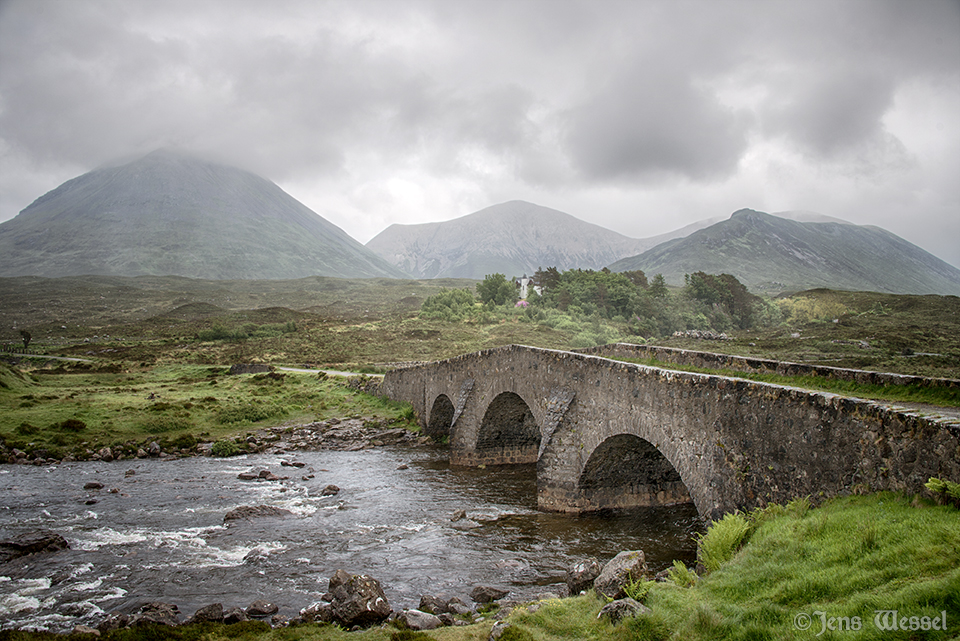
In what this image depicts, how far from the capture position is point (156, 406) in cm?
3288

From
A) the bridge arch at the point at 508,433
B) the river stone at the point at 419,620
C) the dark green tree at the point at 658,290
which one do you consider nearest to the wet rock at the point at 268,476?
the bridge arch at the point at 508,433

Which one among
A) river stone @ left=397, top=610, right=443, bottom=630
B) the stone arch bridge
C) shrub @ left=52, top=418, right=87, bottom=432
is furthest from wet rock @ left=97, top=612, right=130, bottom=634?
shrub @ left=52, top=418, right=87, bottom=432

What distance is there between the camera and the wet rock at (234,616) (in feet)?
32.4

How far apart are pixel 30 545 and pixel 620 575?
14703 mm

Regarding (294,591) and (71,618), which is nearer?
(71,618)

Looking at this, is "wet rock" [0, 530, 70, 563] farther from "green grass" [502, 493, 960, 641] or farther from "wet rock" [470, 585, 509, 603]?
Answer: "green grass" [502, 493, 960, 641]

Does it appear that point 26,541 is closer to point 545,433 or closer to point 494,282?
point 545,433

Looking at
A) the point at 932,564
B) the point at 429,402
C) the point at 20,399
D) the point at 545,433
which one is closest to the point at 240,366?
the point at 20,399

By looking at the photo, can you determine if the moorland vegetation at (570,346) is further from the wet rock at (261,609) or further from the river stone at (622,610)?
the wet rock at (261,609)

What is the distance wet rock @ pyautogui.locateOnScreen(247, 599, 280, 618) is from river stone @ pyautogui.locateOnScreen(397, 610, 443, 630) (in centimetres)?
265

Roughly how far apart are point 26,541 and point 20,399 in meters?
25.0

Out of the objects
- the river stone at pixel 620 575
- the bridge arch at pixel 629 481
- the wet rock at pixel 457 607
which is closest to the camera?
the river stone at pixel 620 575

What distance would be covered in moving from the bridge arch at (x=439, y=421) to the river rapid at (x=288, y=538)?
610 cm

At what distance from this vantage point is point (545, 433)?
1608cm
